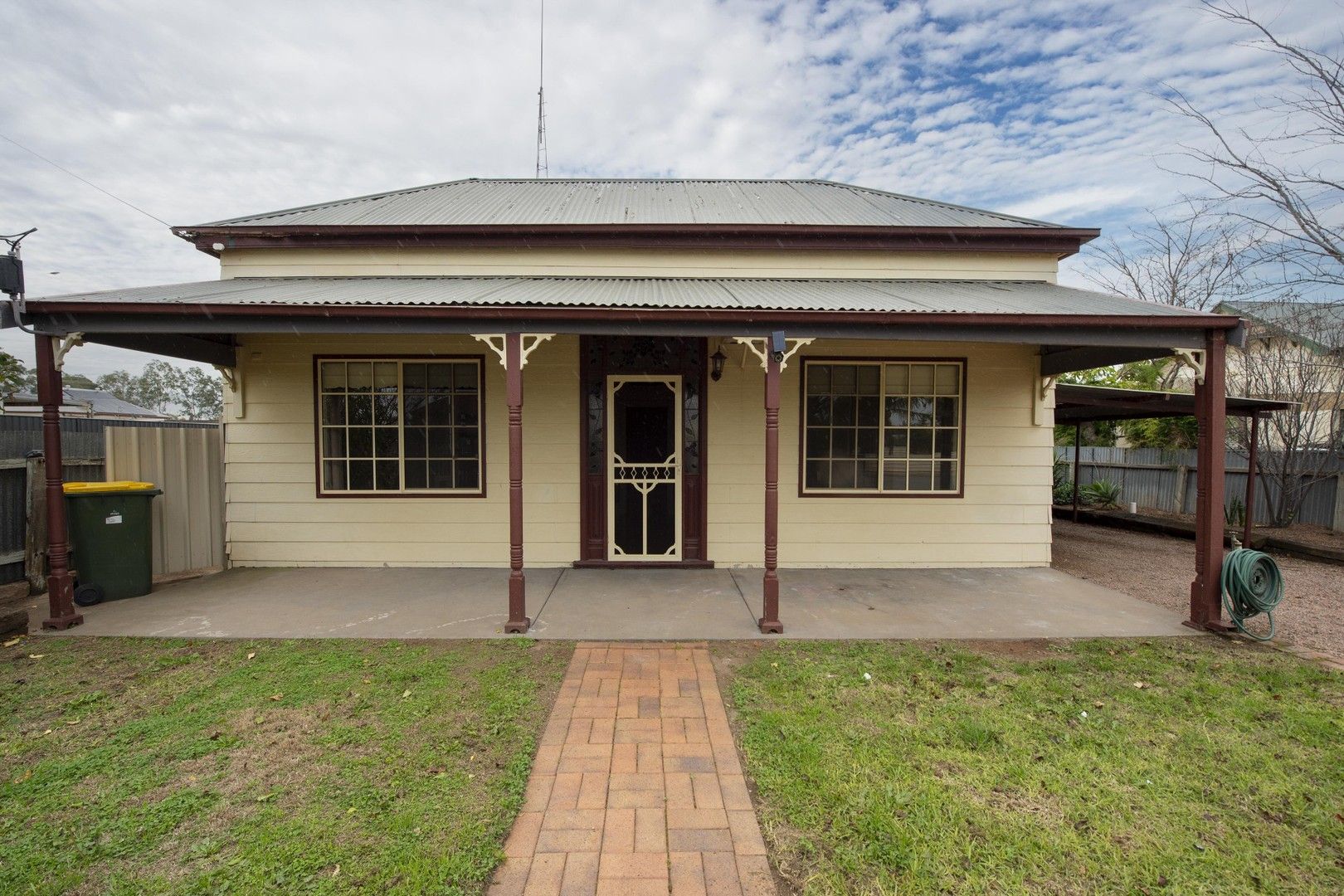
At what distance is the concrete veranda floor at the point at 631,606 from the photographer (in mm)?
4723

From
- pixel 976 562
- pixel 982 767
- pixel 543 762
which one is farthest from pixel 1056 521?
pixel 543 762

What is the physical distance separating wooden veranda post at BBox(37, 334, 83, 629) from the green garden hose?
977cm

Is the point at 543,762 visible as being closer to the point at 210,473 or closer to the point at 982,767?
the point at 982,767

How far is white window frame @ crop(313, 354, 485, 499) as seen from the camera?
656 centimetres

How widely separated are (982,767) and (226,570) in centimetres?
766

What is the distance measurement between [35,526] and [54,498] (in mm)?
1409

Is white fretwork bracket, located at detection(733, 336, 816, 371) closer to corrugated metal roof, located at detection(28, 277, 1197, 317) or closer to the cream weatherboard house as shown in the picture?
corrugated metal roof, located at detection(28, 277, 1197, 317)

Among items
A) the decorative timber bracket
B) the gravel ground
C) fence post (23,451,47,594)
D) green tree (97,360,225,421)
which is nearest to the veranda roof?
the decorative timber bracket

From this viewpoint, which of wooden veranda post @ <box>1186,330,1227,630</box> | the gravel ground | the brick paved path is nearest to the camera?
the brick paved path

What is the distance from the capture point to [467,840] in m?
2.28

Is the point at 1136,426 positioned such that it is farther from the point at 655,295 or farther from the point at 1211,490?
the point at 655,295

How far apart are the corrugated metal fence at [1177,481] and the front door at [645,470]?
1018cm

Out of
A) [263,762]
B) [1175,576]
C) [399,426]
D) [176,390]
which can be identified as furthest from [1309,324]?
→ [176,390]

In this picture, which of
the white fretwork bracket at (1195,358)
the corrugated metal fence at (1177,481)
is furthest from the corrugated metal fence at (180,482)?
the corrugated metal fence at (1177,481)
